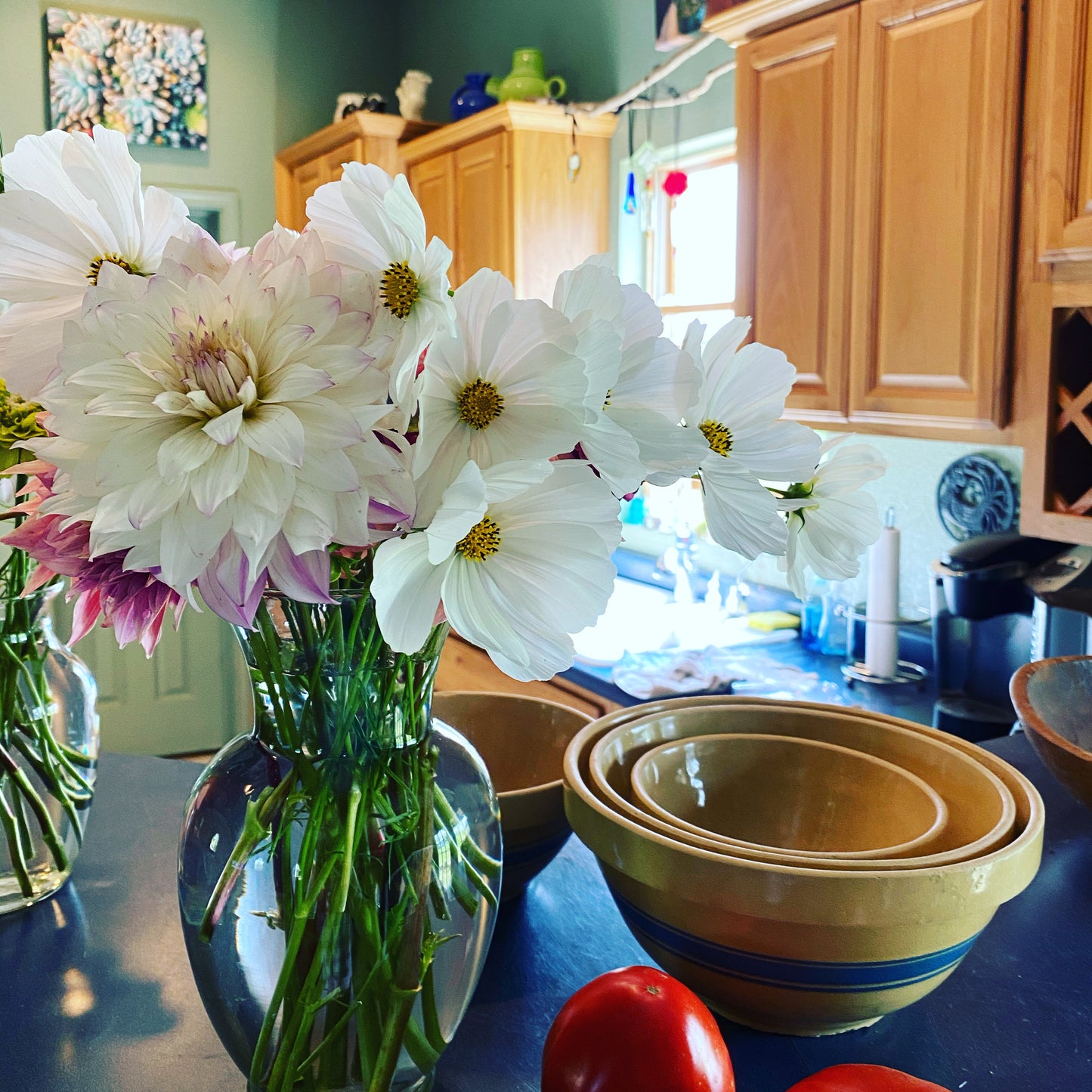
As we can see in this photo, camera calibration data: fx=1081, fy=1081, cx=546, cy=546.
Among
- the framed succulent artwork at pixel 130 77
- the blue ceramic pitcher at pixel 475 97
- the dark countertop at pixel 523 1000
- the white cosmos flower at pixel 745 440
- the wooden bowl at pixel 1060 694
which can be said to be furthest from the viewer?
the framed succulent artwork at pixel 130 77

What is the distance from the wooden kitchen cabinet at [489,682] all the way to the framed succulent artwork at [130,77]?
8.26 feet

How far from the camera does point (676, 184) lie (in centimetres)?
304

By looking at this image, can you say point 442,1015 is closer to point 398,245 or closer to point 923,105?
point 398,245

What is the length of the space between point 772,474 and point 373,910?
302mm

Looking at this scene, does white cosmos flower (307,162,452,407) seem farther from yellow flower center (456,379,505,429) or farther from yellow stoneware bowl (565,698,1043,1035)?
yellow stoneware bowl (565,698,1043,1035)

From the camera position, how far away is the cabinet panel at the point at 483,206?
316cm

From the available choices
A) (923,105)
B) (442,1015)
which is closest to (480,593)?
(442,1015)

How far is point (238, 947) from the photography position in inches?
22.2

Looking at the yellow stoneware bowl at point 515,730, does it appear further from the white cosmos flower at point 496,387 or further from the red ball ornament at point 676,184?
the red ball ornament at point 676,184

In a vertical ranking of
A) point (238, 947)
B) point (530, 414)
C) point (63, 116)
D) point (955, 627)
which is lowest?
point (955, 627)

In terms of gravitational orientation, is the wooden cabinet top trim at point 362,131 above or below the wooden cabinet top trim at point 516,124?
above

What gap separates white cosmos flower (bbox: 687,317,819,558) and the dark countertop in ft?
1.18

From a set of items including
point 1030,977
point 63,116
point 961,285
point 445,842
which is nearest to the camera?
→ point 445,842

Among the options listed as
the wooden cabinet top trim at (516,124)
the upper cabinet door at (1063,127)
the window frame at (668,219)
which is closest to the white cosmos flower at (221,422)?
the upper cabinet door at (1063,127)
